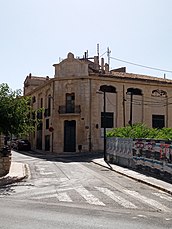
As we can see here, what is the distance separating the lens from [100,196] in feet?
40.9

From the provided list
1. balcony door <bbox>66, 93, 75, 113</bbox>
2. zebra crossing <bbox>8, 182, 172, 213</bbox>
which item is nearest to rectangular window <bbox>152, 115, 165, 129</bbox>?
balcony door <bbox>66, 93, 75, 113</bbox>

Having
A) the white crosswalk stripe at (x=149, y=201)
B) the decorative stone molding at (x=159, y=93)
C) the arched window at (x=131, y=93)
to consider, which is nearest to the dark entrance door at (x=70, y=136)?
the arched window at (x=131, y=93)

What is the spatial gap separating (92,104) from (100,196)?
2971 cm

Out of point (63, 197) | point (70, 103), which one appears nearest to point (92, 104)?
point (70, 103)

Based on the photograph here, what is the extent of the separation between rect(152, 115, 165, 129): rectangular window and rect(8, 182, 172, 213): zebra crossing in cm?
3154

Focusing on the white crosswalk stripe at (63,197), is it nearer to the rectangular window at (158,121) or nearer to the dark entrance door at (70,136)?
the dark entrance door at (70,136)

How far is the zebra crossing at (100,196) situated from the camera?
1098cm

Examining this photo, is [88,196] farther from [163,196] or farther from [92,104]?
[92,104]

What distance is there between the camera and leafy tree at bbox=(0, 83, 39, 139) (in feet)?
60.8

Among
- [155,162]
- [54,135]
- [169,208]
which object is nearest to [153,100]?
[54,135]

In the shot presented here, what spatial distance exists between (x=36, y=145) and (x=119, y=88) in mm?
15294

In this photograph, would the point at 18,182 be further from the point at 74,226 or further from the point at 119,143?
the point at 119,143

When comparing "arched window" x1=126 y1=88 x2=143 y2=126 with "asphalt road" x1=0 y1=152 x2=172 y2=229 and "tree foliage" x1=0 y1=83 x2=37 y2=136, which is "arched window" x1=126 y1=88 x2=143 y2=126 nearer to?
"tree foliage" x1=0 y1=83 x2=37 y2=136

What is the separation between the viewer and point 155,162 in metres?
18.8
